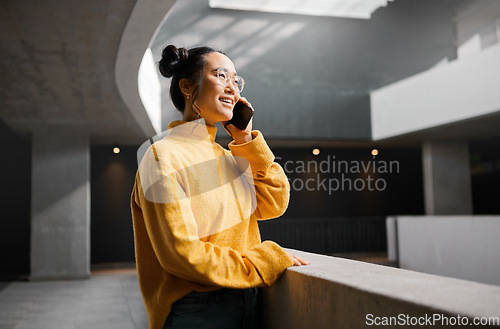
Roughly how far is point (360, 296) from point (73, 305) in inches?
A: 269

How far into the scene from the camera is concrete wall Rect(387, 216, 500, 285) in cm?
951

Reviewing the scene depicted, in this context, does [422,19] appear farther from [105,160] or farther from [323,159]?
[105,160]

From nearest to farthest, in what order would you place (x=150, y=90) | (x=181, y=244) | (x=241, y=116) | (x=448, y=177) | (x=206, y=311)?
(x=181, y=244), (x=206, y=311), (x=241, y=116), (x=150, y=90), (x=448, y=177)

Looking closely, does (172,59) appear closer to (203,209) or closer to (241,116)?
(241,116)

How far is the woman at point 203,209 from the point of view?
1.32 metres

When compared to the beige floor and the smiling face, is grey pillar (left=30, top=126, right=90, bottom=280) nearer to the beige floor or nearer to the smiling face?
the beige floor

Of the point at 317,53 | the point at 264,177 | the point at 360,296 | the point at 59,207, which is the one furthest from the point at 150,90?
the point at 360,296

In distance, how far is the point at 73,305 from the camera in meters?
7.04

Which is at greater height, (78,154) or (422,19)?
(422,19)

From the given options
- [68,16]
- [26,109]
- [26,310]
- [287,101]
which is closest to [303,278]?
[68,16]

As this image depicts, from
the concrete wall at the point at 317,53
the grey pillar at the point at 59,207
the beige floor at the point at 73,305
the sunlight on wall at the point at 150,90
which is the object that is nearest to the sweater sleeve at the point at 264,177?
the beige floor at the point at 73,305

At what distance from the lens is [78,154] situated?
1039cm

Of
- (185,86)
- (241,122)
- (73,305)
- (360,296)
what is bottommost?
(73,305)

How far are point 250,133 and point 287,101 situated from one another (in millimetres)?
11157
